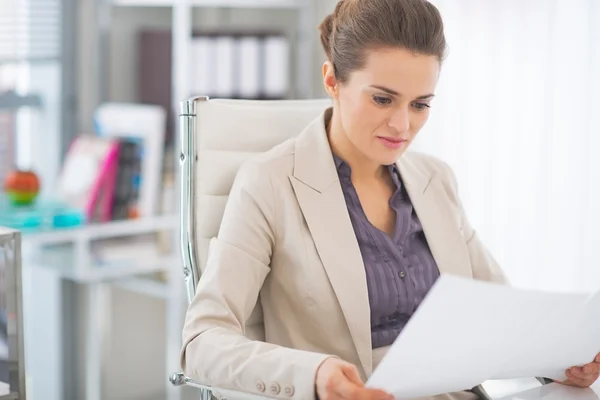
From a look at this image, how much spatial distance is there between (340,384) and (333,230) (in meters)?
0.38

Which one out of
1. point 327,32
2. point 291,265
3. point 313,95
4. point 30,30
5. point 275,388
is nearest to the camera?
point 275,388

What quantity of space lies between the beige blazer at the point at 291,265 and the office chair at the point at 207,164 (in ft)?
0.27

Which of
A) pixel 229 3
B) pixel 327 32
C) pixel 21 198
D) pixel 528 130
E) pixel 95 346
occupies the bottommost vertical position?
pixel 95 346

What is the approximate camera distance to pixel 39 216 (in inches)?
98.5

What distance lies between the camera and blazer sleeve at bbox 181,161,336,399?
127 centimetres

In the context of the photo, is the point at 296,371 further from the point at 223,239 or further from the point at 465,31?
the point at 465,31

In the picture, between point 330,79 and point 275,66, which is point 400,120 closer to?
point 330,79

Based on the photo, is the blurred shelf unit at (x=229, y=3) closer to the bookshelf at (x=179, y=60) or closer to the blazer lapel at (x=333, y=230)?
the bookshelf at (x=179, y=60)

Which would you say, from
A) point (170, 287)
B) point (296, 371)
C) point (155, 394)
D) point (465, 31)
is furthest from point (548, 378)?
point (155, 394)

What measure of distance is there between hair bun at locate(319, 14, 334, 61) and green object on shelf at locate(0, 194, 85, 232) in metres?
1.18

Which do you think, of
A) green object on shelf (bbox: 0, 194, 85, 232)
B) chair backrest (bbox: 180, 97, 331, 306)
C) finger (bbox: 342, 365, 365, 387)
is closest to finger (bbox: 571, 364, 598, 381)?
finger (bbox: 342, 365, 365, 387)

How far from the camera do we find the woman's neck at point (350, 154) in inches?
63.6

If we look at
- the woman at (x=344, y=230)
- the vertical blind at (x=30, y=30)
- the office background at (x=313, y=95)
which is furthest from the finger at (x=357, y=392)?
the vertical blind at (x=30, y=30)

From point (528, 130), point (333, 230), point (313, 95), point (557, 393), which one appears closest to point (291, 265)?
point (333, 230)
